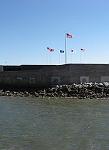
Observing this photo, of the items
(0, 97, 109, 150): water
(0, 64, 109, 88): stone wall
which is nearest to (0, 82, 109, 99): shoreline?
(0, 64, 109, 88): stone wall

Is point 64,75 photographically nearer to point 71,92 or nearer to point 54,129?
point 71,92

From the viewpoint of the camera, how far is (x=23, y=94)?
67562 millimetres

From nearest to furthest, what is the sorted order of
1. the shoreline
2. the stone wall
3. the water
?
the water < the shoreline < the stone wall

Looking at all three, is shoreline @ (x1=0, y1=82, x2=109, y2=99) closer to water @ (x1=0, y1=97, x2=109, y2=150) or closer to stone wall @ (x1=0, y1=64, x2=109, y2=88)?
stone wall @ (x1=0, y1=64, x2=109, y2=88)

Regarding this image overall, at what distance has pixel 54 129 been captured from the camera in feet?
99.2

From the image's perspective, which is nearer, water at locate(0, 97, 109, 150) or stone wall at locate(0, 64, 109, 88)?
water at locate(0, 97, 109, 150)

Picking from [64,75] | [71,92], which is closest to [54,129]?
[71,92]

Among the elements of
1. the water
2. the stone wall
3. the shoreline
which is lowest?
the water

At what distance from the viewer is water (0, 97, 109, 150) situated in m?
24.9

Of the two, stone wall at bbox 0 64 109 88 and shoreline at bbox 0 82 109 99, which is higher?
stone wall at bbox 0 64 109 88

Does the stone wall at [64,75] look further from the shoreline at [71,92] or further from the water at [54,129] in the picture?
the water at [54,129]

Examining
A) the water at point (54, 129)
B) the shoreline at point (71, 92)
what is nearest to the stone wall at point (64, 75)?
the shoreline at point (71, 92)

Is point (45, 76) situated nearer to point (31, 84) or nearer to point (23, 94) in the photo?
point (31, 84)

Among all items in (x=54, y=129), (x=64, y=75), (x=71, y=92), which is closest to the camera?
(x=54, y=129)
